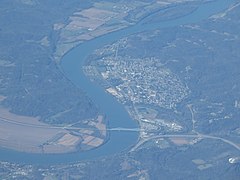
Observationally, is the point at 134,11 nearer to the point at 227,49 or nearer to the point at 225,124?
the point at 227,49

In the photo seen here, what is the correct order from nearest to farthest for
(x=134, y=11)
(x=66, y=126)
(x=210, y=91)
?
1. (x=66, y=126)
2. (x=210, y=91)
3. (x=134, y=11)

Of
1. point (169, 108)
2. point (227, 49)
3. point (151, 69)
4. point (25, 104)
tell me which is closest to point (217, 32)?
point (227, 49)

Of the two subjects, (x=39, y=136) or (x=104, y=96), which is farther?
(x=104, y=96)

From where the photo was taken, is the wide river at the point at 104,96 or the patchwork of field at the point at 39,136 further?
the patchwork of field at the point at 39,136

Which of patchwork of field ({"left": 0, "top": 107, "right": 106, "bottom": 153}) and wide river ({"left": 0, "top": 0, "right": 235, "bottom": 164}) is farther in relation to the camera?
patchwork of field ({"left": 0, "top": 107, "right": 106, "bottom": 153})

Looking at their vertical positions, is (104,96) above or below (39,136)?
below

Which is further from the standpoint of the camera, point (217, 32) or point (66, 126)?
point (217, 32)

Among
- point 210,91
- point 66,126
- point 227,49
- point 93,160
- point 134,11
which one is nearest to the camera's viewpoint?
point 93,160
